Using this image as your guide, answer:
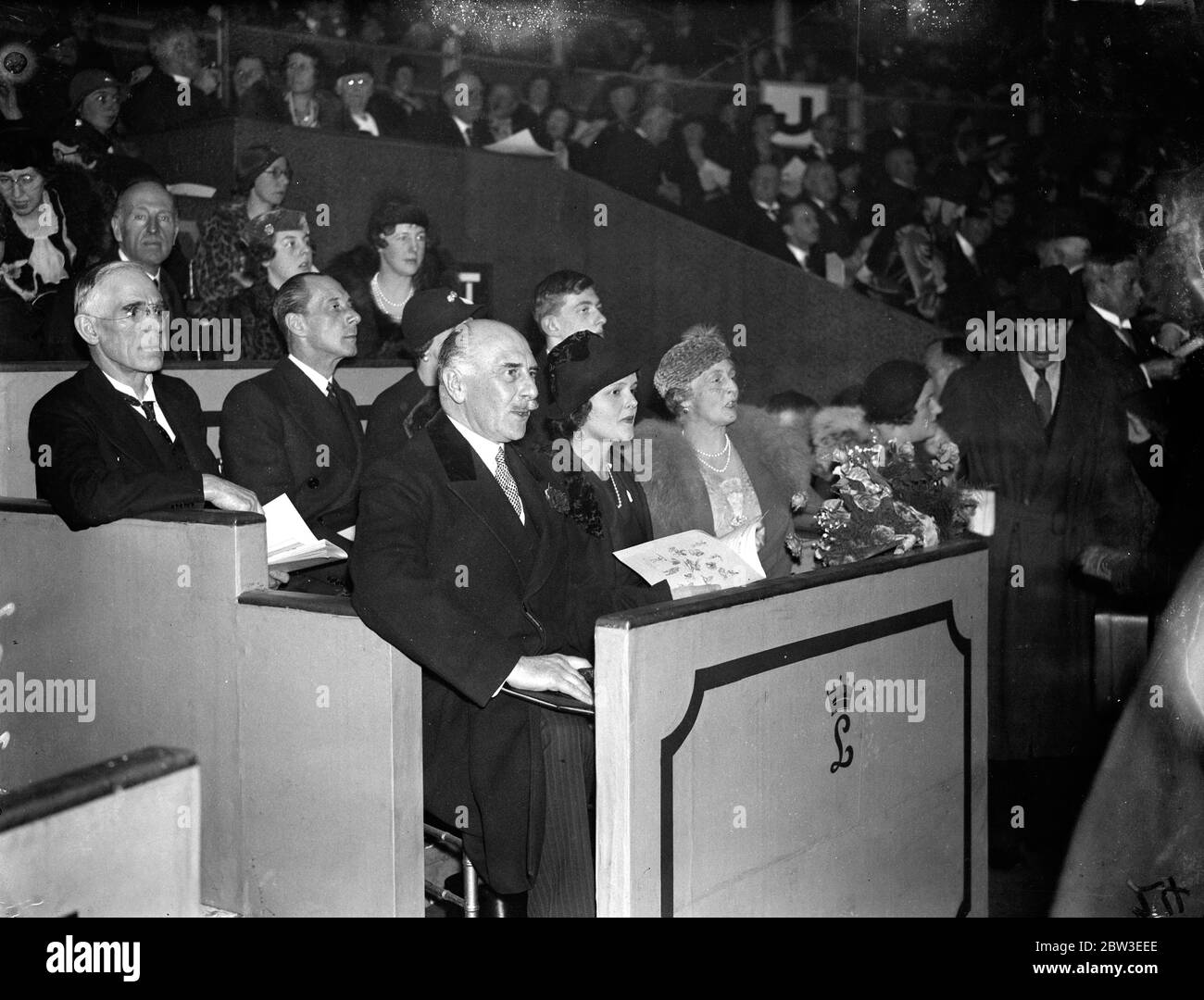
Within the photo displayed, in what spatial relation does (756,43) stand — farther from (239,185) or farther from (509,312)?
(239,185)

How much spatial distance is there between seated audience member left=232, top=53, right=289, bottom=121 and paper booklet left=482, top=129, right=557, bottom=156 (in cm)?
146

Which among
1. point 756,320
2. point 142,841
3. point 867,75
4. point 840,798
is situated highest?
point 867,75

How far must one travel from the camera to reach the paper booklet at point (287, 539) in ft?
11.7

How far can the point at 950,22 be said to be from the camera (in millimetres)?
9633

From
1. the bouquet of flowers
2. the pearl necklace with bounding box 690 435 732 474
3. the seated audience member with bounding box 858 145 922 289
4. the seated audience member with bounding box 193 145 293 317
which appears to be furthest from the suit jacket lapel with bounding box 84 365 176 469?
the seated audience member with bounding box 858 145 922 289

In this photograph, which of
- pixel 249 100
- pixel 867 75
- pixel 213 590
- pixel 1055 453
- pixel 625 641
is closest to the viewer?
pixel 625 641

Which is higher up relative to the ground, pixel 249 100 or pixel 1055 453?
pixel 249 100

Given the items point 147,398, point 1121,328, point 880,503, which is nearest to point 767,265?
point 1121,328

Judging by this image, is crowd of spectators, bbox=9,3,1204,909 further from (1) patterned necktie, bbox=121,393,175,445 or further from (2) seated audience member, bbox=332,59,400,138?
(1) patterned necktie, bbox=121,393,175,445

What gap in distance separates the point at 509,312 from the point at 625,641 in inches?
221

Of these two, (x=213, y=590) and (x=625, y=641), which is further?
(x=213, y=590)

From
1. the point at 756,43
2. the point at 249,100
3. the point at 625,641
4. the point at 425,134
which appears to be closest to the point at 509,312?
the point at 425,134

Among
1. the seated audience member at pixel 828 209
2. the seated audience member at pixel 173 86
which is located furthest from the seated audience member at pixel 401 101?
the seated audience member at pixel 828 209

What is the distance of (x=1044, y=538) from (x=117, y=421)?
11.4 ft
